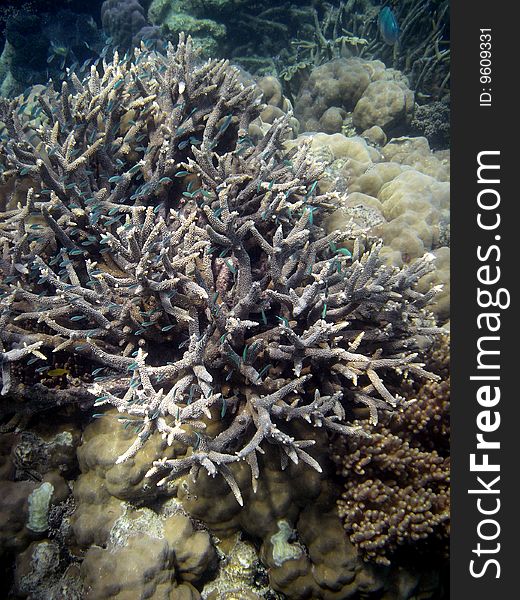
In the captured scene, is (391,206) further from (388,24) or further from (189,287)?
(388,24)

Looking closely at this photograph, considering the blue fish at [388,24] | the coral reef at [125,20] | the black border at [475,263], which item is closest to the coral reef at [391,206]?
the black border at [475,263]

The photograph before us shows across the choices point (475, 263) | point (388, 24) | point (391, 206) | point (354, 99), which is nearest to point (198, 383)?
point (475, 263)

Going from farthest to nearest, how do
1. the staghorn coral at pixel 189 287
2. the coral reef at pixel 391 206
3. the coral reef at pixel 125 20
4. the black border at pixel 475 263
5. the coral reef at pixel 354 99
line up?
the coral reef at pixel 125 20 → the coral reef at pixel 354 99 → the coral reef at pixel 391 206 → the staghorn coral at pixel 189 287 → the black border at pixel 475 263

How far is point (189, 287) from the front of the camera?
299cm

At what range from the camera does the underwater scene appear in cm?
290

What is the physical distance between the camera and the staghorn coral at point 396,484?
292cm

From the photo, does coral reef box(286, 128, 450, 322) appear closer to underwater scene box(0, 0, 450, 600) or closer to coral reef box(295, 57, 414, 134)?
underwater scene box(0, 0, 450, 600)

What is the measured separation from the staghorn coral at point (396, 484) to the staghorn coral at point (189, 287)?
0.26m

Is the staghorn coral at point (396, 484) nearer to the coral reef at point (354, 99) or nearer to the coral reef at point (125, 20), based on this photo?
the coral reef at point (354, 99)

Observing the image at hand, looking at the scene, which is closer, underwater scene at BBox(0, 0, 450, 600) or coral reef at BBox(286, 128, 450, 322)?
underwater scene at BBox(0, 0, 450, 600)

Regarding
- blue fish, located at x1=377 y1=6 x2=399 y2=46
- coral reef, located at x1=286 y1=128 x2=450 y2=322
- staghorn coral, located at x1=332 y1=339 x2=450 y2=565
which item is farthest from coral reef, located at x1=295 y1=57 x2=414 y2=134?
staghorn coral, located at x1=332 y1=339 x2=450 y2=565

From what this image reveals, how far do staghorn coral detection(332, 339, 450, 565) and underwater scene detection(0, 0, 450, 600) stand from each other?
0.6 inches

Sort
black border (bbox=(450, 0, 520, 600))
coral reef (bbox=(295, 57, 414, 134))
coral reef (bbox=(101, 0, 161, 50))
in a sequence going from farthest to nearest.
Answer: coral reef (bbox=(101, 0, 161, 50)), coral reef (bbox=(295, 57, 414, 134)), black border (bbox=(450, 0, 520, 600))

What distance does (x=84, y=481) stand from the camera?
3.18 meters
